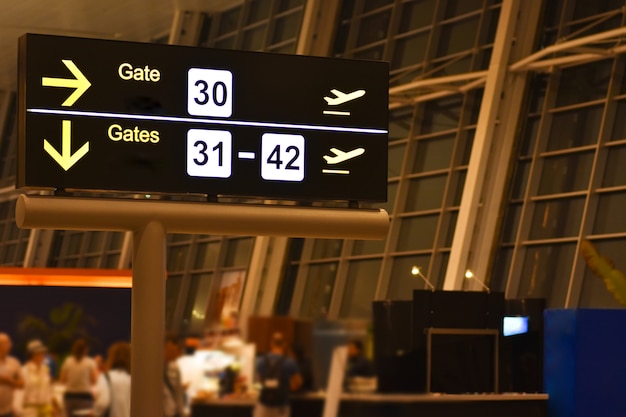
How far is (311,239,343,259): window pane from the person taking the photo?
69.1 feet

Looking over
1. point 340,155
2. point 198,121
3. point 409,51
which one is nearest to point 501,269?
point 409,51

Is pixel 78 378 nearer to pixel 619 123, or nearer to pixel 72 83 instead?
pixel 72 83

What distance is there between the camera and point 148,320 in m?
5.16

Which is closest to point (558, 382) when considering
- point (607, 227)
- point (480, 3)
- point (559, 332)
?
point (559, 332)

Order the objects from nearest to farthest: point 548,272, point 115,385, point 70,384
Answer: point 70,384 < point 115,385 < point 548,272

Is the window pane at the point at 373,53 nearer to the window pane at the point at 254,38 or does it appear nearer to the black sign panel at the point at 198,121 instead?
the window pane at the point at 254,38

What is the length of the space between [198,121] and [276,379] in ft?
4.99

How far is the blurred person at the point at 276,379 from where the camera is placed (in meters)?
4.12

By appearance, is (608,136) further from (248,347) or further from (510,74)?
(248,347)

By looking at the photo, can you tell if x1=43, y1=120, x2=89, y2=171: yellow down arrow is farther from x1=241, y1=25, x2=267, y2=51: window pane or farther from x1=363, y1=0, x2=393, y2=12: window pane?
x1=241, y1=25, x2=267, y2=51: window pane

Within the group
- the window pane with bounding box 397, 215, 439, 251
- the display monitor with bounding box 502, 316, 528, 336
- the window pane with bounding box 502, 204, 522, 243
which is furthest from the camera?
the window pane with bounding box 397, 215, 439, 251

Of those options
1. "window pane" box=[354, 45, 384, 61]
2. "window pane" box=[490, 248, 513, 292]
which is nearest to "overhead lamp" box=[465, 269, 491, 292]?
"window pane" box=[490, 248, 513, 292]

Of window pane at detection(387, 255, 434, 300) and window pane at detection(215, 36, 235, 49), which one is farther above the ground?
window pane at detection(215, 36, 235, 49)

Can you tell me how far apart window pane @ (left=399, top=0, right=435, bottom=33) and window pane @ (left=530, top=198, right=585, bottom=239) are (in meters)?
4.39
